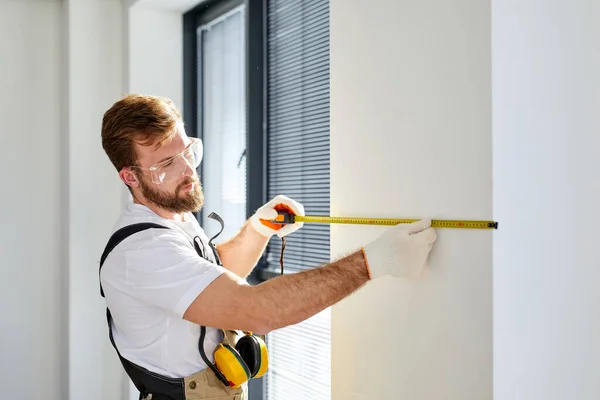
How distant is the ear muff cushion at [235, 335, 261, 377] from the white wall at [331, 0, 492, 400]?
23 centimetres

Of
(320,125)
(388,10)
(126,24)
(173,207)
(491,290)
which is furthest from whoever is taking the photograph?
(126,24)

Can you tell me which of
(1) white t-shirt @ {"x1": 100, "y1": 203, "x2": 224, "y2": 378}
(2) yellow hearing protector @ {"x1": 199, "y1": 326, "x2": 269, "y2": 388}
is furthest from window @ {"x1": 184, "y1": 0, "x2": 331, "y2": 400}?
(1) white t-shirt @ {"x1": 100, "y1": 203, "x2": 224, "y2": 378}

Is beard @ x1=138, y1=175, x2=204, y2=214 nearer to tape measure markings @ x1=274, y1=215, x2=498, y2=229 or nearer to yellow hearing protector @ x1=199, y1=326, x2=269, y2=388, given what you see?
tape measure markings @ x1=274, y1=215, x2=498, y2=229

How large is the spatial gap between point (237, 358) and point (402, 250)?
605 millimetres

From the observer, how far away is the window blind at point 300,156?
7.86 ft

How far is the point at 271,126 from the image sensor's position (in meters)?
2.75

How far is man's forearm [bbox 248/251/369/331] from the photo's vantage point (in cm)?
144

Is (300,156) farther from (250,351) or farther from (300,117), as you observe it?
(250,351)
